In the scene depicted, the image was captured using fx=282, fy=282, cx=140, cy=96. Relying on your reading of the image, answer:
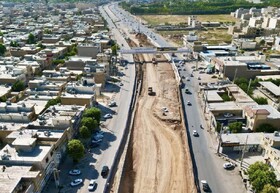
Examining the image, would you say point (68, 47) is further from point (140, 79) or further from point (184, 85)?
point (184, 85)

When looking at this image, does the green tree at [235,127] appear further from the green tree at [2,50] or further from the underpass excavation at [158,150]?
the green tree at [2,50]

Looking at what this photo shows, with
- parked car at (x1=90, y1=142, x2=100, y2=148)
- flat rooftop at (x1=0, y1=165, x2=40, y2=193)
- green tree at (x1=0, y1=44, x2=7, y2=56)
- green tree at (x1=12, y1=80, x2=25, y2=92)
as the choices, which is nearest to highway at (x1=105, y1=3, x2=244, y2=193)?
parked car at (x1=90, y1=142, x2=100, y2=148)

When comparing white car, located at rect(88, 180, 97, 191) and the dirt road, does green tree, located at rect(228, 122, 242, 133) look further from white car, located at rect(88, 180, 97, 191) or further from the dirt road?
white car, located at rect(88, 180, 97, 191)

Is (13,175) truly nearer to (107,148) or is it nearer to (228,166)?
(107,148)

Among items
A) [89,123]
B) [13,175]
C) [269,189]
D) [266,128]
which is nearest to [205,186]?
[269,189]

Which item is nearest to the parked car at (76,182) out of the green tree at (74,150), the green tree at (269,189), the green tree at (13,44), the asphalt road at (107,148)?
the asphalt road at (107,148)

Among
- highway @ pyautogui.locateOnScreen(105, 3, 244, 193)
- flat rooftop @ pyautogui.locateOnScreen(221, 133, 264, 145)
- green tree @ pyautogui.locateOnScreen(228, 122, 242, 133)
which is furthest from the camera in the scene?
green tree @ pyautogui.locateOnScreen(228, 122, 242, 133)
